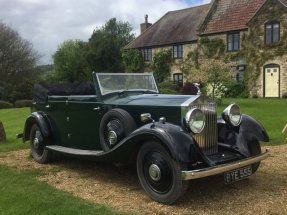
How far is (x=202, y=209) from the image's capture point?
5059mm

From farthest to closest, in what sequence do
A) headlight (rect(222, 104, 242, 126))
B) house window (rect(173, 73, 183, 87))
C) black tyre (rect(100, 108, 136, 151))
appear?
house window (rect(173, 73, 183, 87)) → headlight (rect(222, 104, 242, 126)) → black tyre (rect(100, 108, 136, 151))

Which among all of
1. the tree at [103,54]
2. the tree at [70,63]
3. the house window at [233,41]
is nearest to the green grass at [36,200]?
the house window at [233,41]

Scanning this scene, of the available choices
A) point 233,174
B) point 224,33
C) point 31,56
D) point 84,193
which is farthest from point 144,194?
point 31,56

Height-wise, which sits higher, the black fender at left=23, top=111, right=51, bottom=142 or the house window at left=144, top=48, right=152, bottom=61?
the house window at left=144, top=48, right=152, bottom=61

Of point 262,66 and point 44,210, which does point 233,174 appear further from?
point 262,66

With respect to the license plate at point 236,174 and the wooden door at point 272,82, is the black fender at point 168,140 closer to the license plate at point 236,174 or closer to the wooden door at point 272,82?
the license plate at point 236,174

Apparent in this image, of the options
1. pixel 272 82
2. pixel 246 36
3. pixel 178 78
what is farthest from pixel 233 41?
pixel 178 78

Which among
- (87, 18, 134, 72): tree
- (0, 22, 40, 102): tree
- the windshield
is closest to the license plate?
the windshield

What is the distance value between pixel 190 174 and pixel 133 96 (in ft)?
7.42

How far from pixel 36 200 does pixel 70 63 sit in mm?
50431

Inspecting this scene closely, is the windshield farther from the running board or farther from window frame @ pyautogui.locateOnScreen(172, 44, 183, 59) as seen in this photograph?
window frame @ pyautogui.locateOnScreen(172, 44, 183, 59)

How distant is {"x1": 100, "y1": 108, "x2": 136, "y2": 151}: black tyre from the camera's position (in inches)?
235

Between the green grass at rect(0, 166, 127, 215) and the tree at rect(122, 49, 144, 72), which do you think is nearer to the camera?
the green grass at rect(0, 166, 127, 215)

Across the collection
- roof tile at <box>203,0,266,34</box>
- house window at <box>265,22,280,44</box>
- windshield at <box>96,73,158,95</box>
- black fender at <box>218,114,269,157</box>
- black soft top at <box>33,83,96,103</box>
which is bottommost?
black fender at <box>218,114,269,157</box>
